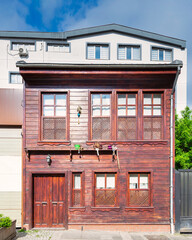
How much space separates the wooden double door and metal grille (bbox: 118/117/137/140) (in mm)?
3486

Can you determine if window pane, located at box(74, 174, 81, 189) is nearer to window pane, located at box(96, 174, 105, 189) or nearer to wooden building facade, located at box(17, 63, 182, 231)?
→ wooden building facade, located at box(17, 63, 182, 231)

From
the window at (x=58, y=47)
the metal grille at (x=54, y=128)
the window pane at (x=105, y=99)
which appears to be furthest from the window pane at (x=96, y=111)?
the window at (x=58, y=47)

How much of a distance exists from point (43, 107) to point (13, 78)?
13.6m

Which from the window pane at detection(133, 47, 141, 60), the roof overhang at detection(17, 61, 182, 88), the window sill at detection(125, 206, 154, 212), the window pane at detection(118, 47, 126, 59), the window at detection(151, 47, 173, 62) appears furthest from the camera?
the window at detection(151, 47, 173, 62)

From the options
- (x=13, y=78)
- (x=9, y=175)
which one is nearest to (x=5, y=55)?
(x=13, y=78)

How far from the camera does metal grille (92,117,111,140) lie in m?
7.09

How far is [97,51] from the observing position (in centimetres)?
1864

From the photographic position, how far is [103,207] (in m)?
6.81

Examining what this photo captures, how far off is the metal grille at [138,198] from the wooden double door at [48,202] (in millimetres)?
3070

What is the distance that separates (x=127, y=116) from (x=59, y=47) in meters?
15.4

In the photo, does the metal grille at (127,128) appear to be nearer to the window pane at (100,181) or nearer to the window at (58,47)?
the window pane at (100,181)

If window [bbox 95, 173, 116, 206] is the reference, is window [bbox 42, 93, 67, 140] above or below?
above

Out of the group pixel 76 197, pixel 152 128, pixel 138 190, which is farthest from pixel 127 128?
pixel 76 197

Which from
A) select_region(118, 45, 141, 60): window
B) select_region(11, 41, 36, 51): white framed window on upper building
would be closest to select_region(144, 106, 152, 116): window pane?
select_region(118, 45, 141, 60): window
